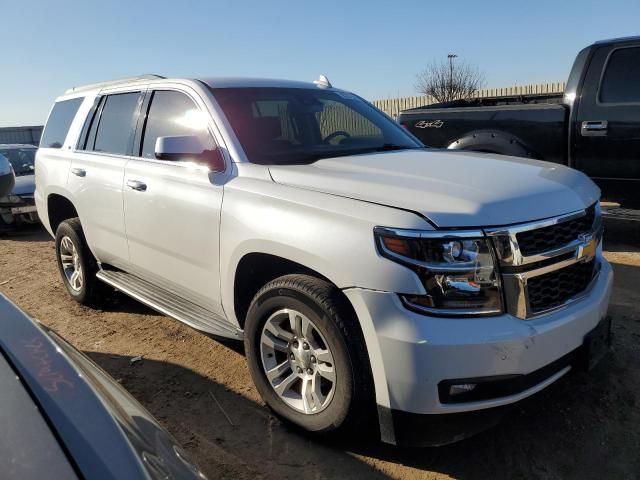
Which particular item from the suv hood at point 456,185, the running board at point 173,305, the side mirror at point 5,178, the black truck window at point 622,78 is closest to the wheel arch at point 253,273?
the running board at point 173,305

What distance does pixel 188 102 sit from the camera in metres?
3.61

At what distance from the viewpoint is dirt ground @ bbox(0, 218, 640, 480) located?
2.59m

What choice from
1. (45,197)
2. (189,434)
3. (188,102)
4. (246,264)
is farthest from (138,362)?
(45,197)

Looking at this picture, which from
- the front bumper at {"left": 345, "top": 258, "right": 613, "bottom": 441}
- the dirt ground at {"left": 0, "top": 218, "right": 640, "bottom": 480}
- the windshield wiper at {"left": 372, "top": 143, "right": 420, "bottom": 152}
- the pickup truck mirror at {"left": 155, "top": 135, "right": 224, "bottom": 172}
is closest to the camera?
the front bumper at {"left": 345, "top": 258, "right": 613, "bottom": 441}

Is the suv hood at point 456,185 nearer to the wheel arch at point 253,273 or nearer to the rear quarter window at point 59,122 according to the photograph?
the wheel arch at point 253,273

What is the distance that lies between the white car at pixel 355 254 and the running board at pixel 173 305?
0.02 metres

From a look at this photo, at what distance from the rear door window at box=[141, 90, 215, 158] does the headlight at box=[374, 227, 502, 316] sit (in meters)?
1.62

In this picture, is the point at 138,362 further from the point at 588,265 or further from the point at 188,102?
the point at 588,265

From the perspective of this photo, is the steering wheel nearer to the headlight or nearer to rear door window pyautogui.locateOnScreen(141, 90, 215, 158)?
rear door window pyautogui.locateOnScreen(141, 90, 215, 158)

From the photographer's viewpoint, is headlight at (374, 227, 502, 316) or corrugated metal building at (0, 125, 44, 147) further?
corrugated metal building at (0, 125, 44, 147)

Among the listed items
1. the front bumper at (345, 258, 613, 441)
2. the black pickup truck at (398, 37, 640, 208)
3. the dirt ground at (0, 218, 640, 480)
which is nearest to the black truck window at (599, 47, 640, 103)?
the black pickup truck at (398, 37, 640, 208)

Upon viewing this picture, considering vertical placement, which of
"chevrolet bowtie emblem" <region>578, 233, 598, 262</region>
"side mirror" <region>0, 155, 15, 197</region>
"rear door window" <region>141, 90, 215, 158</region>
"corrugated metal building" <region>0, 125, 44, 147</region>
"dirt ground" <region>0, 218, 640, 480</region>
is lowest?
"dirt ground" <region>0, 218, 640, 480</region>

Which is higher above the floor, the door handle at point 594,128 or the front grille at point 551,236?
the door handle at point 594,128

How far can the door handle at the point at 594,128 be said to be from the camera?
18.7ft
